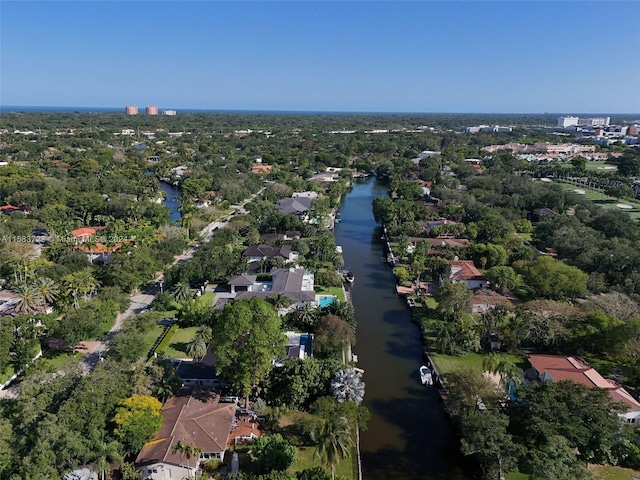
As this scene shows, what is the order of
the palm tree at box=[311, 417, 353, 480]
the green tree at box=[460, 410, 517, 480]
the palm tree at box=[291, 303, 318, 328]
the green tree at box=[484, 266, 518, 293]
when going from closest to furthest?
the palm tree at box=[311, 417, 353, 480], the green tree at box=[460, 410, 517, 480], the palm tree at box=[291, 303, 318, 328], the green tree at box=[484, 266, 518, 293]

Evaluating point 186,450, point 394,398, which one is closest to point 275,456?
point 186,450

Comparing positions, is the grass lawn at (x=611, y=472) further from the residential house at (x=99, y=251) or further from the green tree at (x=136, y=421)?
the residential house at (x=99, y=251)

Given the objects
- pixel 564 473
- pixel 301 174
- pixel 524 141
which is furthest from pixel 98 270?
pixel 524 141

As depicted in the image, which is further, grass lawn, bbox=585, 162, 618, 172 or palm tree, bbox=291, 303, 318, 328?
grass lawn, bbox=585, 162, 618, 172

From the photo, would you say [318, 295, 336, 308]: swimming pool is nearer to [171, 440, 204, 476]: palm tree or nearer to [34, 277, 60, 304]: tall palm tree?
[171, 440, 204, 476]: palm tree

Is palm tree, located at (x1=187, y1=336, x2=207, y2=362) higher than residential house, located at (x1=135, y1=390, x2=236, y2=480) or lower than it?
higher

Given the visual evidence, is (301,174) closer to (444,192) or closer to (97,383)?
(444,192)

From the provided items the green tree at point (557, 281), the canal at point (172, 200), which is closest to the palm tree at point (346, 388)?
the green tree at point (557, 281)

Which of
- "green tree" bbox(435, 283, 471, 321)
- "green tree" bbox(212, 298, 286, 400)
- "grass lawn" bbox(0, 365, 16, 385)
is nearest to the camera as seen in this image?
"green tree" bbox(212, 298, 286, 400)

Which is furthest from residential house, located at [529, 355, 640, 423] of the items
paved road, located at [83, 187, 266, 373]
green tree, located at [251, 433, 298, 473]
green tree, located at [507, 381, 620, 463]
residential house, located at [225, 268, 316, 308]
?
paved road, located at [83, 187, 266, 373]
